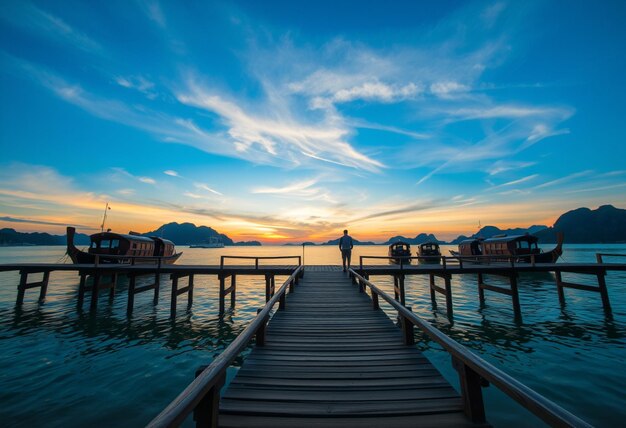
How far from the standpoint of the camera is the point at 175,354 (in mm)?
9430

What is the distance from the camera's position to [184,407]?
1935 mm

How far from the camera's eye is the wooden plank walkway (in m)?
3.19

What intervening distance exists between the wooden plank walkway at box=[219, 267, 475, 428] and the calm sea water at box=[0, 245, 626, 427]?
3287 mm

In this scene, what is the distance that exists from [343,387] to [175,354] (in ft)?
27.0

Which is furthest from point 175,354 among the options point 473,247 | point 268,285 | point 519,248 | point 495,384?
point 473,247

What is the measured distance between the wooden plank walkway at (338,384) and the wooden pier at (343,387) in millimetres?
14

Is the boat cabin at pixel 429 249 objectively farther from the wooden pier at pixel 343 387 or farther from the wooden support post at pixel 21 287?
the wooden support post at pixel 21 287

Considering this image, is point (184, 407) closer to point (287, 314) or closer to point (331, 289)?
point (287, 314)

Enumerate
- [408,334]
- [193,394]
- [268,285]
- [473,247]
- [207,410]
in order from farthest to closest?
[473,247]
[268,285]
[408,334]
[207,410]
[193,394]

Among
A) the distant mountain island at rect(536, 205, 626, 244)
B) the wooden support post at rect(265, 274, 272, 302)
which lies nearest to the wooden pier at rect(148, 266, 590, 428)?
the wooden support post at rect(265, 274, 272, 302)

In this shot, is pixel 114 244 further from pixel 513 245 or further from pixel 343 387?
pixel 513 245

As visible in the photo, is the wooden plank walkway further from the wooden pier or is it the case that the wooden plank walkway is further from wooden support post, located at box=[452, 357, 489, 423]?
wooden support post, located at box=[452, 357, 489, 423]

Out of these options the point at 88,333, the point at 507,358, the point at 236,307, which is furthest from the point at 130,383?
the point at 507,358

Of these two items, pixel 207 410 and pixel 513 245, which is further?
pixel 513 245
